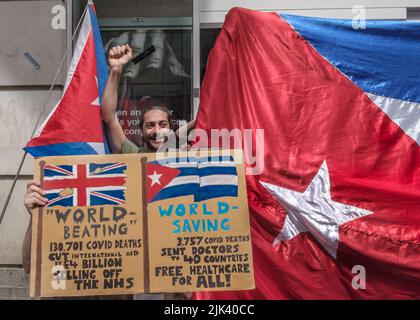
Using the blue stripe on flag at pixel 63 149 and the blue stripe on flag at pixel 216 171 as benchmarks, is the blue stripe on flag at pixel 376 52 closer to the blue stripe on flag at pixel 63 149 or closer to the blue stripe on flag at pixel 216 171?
the blue stripe on flag at pixel 216 171

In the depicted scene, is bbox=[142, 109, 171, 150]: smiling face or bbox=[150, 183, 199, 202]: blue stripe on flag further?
bbox=[142, 109, 171, 150]: smiling face

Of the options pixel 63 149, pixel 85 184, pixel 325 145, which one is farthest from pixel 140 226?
pixel 325 145

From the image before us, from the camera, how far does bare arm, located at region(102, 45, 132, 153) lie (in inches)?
177

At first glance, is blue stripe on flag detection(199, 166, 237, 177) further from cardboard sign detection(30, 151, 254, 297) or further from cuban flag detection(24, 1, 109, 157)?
cuban flag detection(24, 1, 109, 157)

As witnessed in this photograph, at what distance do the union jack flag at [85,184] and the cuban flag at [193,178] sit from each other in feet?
0.61

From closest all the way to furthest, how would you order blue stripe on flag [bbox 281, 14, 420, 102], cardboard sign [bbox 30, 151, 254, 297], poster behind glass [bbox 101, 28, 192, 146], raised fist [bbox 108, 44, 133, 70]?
1. cardboard sign [bbox 30, 151, 254, 297]
2. raised fist [bbox 108, 44, 133, 70]
3. blue stripe on flag [bbox 281, 14, 420, 102]
4. poster behind glass [bbox 101, 28, 192, 146]

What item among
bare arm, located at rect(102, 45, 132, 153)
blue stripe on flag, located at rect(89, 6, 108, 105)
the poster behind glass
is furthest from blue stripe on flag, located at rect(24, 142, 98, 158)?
the poster behind glass

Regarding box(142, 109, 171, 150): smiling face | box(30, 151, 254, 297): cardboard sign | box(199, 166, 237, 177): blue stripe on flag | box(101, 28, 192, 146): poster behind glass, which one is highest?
box(101, 28, 192, 146): poster behind glass

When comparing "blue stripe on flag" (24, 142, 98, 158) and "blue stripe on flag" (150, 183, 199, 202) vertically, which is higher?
"blue stripe on flag" (24, 142, 98, 158)

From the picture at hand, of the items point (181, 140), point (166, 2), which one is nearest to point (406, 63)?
point (181, 140)

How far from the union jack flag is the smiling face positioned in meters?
0.59

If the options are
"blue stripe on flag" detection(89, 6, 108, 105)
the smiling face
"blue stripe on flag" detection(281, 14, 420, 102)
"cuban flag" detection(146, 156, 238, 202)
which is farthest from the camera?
"blue stripe on flag" detection(89, 6, 108, 105)

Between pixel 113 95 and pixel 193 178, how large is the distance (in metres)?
1.16
